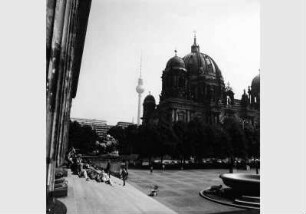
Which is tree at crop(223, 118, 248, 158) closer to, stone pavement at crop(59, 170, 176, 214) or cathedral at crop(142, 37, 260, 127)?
cathedral at crop(142, 37, 260, 127)

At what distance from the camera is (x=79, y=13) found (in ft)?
39.1

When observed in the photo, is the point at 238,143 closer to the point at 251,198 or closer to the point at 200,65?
the point at 251,198

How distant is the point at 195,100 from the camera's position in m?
61.9

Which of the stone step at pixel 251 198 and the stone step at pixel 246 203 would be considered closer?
the stone step at pixel 246 203

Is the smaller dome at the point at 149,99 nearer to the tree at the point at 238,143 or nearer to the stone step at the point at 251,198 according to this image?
the tree at the point at 238,143

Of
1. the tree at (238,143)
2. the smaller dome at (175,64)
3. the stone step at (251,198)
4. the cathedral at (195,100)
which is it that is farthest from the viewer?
the smaller dome at (175,64)

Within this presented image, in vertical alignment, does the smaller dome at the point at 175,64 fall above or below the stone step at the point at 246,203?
above

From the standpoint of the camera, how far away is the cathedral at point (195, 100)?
55.2 meters

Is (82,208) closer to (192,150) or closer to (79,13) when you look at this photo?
(79,13)

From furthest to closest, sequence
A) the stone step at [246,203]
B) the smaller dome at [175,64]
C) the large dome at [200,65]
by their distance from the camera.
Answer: the large dome at [200,65], the smaller dome at [175,64], the stone step at [246,203]

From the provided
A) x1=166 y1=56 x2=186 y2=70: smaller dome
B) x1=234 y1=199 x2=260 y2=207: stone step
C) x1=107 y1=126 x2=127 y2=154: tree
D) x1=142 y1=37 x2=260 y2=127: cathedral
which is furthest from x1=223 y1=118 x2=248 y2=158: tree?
x1=107 y1=126 x2=127 y2=154: tree

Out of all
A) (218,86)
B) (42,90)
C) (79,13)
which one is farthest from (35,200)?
(218,86)

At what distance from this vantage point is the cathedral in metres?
55.2

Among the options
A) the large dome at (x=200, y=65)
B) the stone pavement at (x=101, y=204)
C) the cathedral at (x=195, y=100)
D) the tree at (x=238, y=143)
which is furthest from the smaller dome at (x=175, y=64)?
the stone pavement at (x=101, y=204)
